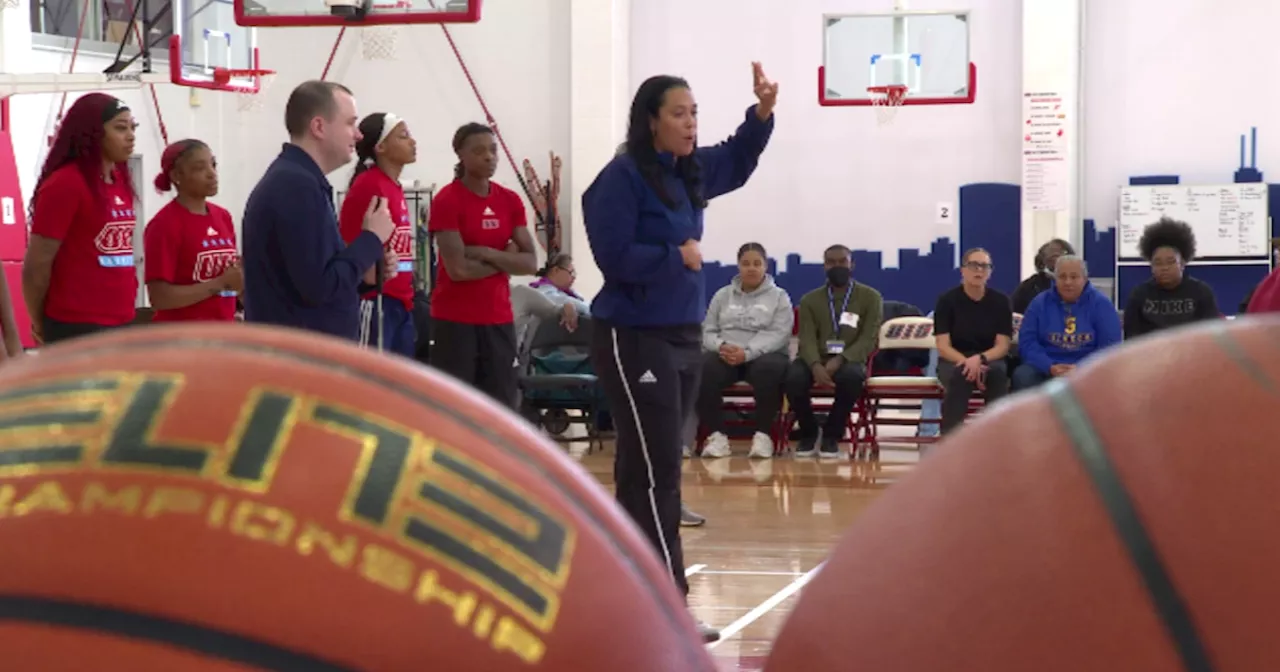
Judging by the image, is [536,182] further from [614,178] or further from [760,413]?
[614,178]

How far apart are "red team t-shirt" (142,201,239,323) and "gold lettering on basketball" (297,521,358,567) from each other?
4447 millimetres

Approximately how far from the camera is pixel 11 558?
125 cm

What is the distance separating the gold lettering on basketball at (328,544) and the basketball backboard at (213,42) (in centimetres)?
1238

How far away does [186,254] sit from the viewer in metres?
5.58

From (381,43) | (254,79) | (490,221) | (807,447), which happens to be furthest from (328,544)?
(381,43)

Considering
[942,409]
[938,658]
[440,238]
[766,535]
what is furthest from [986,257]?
[938,658]

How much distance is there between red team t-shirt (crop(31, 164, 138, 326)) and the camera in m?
5.33

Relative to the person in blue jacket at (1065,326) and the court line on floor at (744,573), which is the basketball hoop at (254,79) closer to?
the person in blue jacket at (1065,326)

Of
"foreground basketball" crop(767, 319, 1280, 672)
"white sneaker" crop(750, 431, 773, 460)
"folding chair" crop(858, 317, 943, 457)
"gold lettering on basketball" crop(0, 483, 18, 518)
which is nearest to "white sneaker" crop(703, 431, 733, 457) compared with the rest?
"white sneaker" crop(750, 431, 773, 460)

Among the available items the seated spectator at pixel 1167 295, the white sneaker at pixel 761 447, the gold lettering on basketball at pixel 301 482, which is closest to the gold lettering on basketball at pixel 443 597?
the gold lettering on basketball at pixel 301 482

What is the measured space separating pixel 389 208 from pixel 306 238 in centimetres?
141

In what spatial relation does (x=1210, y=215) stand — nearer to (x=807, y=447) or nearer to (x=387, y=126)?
(x=807, y=447)

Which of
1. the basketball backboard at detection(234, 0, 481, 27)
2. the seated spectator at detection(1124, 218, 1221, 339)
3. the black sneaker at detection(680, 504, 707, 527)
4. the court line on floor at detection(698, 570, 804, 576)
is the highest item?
the basketball backboard at detection(234, 0, 481, 27)

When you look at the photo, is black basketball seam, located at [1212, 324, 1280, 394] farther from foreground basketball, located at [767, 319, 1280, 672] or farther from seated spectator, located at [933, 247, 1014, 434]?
seated spectator, located at [933, 247, 1014, 434]
